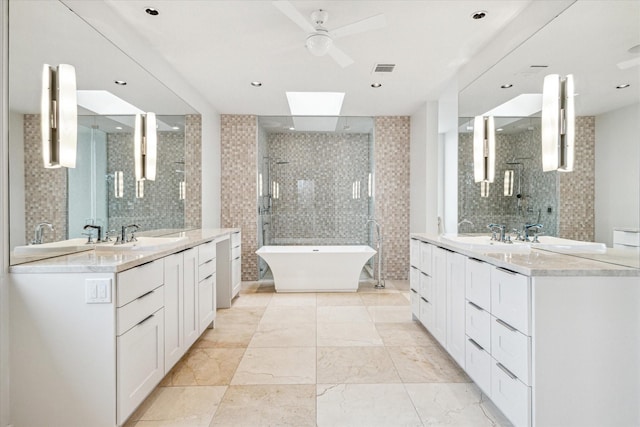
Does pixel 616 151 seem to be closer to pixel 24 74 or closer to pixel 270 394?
pixel 270 394

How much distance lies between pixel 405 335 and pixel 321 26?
2722 millimetres

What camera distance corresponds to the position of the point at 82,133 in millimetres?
2346

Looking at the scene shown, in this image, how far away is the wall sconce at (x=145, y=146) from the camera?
321cm

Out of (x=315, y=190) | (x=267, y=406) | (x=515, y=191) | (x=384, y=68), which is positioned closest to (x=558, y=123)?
(x=515, y=191)

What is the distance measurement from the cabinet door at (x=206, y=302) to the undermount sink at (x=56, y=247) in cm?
101

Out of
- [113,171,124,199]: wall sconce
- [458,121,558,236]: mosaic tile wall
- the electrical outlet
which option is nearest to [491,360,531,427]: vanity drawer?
[458,121,558,236]: mosaic tile wall

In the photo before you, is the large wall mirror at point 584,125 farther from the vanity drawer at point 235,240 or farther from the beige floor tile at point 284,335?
the vanity drawer at point 235,240

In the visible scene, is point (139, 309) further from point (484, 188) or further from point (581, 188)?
point (484, 188)

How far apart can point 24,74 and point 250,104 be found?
3.42 m

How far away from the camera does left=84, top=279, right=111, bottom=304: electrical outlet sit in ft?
5.74

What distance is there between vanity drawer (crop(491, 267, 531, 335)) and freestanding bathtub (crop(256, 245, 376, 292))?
9.70 ft

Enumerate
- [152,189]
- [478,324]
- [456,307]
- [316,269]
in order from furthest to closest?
[316,269], [152,189], [456,307], [478,324]

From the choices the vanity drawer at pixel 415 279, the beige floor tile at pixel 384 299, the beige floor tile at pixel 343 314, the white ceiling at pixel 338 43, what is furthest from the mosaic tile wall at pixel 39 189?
the beige floor tile at pixel 384 299

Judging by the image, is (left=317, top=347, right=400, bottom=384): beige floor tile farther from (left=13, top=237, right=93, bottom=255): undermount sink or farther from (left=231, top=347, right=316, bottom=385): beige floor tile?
(left=13, top=237, right=93, bottom=255): undermount sink
